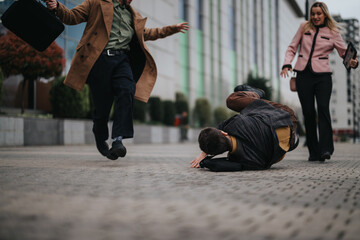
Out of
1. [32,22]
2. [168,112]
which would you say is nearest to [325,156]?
[32,22]

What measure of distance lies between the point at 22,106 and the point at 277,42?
132 ft

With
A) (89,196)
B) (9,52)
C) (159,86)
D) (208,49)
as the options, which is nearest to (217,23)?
(208,49)

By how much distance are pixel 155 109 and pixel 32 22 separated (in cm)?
1587

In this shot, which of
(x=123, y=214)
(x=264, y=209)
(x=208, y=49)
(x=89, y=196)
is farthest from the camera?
(x=208, y=49)

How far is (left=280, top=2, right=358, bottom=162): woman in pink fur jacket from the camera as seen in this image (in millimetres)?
5434

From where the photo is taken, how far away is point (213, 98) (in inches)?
1207

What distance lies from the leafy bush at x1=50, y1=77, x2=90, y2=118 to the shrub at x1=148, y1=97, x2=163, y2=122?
262 inches

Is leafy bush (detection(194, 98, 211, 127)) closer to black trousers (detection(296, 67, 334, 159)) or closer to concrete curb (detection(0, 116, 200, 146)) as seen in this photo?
concrete curb (detection(0, 116, 200, 146))

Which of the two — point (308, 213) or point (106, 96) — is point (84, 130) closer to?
point (106, 96)

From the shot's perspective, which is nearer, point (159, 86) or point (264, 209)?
point (264, 209)

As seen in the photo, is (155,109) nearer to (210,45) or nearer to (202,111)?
(202,111)

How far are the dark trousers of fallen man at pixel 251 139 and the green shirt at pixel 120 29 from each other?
4.97ft

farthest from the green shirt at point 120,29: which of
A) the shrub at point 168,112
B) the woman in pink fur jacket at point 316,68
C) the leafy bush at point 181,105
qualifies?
the leafy bush at point 181,105

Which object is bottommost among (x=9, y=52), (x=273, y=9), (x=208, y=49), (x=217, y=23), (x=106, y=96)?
(x=106, y=96)
